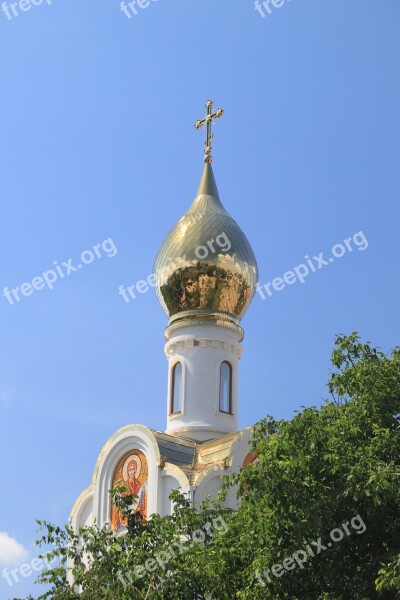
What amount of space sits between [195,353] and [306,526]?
1059cm

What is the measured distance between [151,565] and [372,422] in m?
3.46

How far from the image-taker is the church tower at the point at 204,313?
22375 millimetres

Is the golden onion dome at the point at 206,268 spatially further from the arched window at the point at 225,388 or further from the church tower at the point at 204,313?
the arched window at the point at 225,388

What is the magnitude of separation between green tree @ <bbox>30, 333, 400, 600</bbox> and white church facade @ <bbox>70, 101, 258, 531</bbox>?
683cm

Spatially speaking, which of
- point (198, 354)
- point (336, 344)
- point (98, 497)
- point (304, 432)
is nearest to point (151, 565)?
point (304, 432)

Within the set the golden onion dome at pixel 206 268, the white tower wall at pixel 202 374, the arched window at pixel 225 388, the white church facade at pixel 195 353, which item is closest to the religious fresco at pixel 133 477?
the white church facade at pixel 195 353

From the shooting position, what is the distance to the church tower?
881 inches

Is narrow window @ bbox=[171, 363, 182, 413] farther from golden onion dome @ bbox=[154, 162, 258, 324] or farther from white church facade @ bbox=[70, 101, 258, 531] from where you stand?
golden onion dome @ bbox=[154, 162, 258, 324]

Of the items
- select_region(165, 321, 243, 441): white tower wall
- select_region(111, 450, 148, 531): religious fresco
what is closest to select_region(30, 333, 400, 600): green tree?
select_region(111, 450, 148, 531): religious fresco

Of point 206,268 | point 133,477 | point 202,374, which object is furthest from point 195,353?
point 133,477

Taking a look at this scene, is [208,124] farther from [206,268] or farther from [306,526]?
[306,526]

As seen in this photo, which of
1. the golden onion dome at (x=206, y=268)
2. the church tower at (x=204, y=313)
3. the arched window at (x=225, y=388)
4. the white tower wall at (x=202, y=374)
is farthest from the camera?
the golden onion dome at (x=206, y=268)

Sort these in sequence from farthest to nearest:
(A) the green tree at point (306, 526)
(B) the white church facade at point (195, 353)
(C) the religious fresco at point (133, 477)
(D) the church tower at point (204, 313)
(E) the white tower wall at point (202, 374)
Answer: (D) the church tower at point (204, 313)
(E) the white tower wall at point (202, 374)
(B) the white church facade at point (195, 353)
(C) the religious fresco at point (133, 477)
(A) the green tree at point (306, 526)

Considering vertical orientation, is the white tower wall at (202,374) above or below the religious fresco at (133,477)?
above
